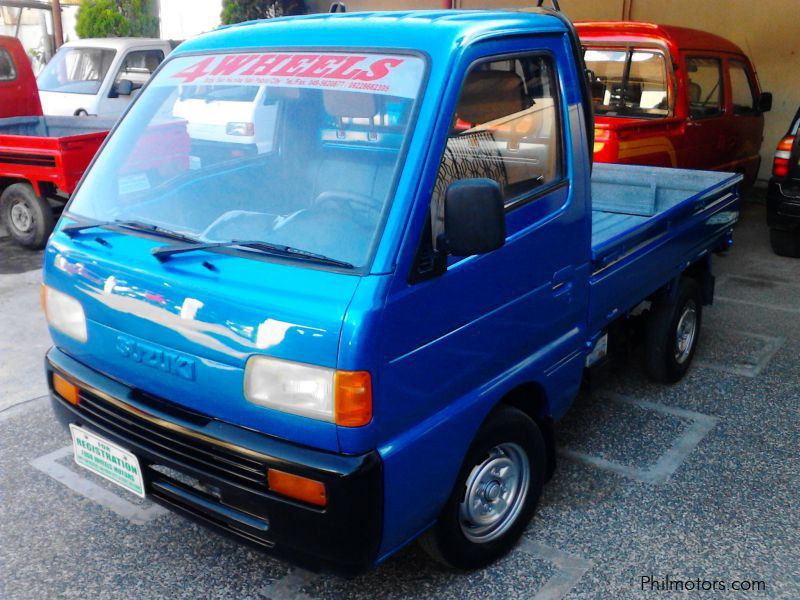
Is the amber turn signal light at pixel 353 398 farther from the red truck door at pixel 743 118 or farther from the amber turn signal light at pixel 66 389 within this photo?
the red truck door at pixel 743 118

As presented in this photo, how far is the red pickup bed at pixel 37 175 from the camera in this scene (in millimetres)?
6824

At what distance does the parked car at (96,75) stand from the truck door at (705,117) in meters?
6.21

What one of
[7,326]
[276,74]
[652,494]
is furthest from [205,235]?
[7,326]

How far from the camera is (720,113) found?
285 inches

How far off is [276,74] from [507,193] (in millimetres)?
885

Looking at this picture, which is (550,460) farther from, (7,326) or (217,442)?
(7,326)

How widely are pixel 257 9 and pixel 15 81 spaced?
661 cm

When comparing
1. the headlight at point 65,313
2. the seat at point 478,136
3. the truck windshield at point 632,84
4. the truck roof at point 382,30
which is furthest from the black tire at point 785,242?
the headlight at point 65,313

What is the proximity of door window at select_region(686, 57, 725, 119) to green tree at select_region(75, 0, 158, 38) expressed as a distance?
34.6 feet

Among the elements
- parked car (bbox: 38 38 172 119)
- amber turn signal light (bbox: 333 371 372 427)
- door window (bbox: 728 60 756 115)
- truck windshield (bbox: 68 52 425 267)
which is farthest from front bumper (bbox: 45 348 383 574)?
parked car (bbox: 38 38 172 119)

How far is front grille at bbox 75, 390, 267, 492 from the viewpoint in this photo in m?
2.19

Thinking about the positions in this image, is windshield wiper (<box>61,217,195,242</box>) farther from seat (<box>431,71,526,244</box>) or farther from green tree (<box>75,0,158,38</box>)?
green tree (<box>75,0,158,38</box>)

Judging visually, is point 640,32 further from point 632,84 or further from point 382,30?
point 382,30

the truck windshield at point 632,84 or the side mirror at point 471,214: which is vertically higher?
the truck windshield at point 632,84
